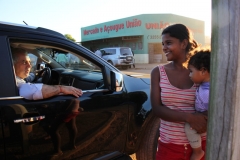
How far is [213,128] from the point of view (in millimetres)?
878

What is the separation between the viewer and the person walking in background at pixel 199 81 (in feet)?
4.65

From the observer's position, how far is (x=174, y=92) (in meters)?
1.50

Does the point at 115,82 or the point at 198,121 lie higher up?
the point at 115,82

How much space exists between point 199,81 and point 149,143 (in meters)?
1.25

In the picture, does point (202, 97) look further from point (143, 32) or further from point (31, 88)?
point (143, 32)

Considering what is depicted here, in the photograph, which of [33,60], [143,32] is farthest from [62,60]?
[143,32]

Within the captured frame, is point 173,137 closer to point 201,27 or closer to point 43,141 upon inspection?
point 43,141

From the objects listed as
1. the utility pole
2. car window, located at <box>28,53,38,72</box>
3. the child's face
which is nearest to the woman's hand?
the child's face

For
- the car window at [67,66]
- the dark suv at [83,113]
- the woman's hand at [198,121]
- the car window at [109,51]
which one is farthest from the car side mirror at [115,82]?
the car window at [109,51]

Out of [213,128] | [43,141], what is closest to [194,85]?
[213,128]

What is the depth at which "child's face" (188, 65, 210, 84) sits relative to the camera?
143 centimetres

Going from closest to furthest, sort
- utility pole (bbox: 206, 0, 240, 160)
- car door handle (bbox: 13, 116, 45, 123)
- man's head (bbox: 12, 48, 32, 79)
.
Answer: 1. utility pole (bbox: 206, 0, 240, 160)
2. car door handle (bbox: 13, 116, 45, 123)
3. man's head (bbox: 12, 48, 32, 79)

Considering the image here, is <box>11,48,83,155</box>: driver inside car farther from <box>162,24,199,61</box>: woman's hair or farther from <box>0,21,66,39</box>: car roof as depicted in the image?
<box>162,24,199,61</box>: woman's hair

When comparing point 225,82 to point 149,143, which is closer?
point 225,82
